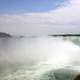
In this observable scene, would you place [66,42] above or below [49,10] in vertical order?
below

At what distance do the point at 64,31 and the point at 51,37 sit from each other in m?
0.18

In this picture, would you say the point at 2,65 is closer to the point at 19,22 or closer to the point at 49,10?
the point at 19,22

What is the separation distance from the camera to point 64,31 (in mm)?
3113

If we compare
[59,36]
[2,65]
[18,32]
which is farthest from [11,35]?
[59,36]

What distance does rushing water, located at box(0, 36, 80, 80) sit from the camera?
2.99m

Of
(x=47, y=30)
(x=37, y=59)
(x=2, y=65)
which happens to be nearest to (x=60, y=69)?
(x=37, y=59)

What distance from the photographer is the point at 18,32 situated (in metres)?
3.09

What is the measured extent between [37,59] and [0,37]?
0.53 meters

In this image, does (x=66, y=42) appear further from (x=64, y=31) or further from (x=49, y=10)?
(x=49, y=10)

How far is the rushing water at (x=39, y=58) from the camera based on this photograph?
9.81 ft

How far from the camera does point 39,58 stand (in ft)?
10.1

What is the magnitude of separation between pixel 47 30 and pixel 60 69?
51 centimetres

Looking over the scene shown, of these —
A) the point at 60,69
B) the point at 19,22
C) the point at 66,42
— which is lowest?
the point at 60,69

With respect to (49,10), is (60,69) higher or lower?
lower
